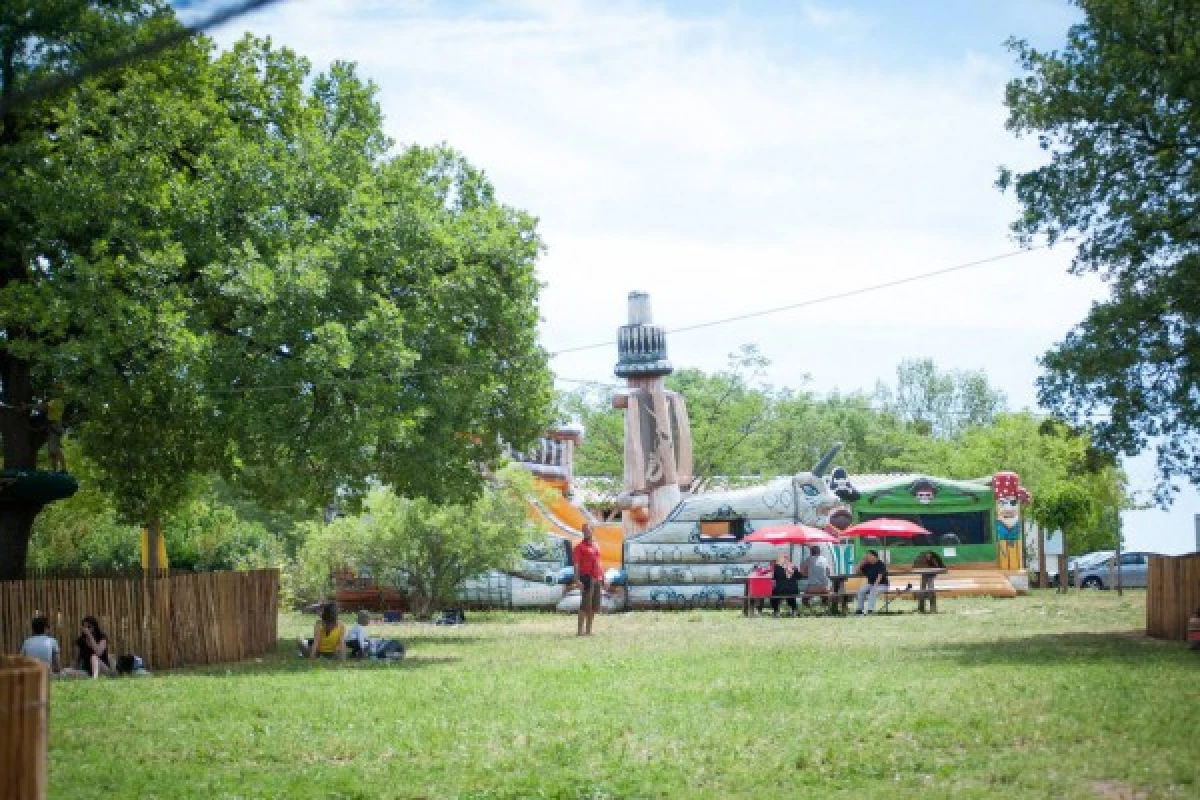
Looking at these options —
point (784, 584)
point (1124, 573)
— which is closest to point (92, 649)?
point (784, 584)

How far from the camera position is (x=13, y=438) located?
2419 centimetres

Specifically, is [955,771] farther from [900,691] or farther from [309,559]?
[309,559]

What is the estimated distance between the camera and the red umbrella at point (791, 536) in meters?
34.8

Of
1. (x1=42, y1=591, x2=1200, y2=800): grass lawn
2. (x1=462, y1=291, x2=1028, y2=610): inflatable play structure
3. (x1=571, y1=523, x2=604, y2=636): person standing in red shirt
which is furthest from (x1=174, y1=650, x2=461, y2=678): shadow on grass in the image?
(x1=462, y1=291, x2=1028, y2=610): inflatable play structure

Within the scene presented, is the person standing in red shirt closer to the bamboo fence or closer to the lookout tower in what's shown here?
the lookout tower

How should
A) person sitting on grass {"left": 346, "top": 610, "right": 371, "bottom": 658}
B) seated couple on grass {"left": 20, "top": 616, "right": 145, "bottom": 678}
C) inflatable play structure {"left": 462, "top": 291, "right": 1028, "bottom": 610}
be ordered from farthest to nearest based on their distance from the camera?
1. inflatable play structure {"left": 462, "top": 291, "right": 1028, "bottom": 610}
2. person sitting on grass {"left": 346, "top": 610, "right": 371, "bottom": 658}
3. seated couple on grass {"left": 20, "top": 616, "right": 145, "bottom": 678}

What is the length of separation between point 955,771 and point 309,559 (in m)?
29.7

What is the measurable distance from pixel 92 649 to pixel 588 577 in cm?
975

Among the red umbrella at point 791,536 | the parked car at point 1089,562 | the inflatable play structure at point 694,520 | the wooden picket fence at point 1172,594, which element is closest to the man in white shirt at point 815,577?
the red umbrella at point 791,536

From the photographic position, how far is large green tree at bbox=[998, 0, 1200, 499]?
21.0 m

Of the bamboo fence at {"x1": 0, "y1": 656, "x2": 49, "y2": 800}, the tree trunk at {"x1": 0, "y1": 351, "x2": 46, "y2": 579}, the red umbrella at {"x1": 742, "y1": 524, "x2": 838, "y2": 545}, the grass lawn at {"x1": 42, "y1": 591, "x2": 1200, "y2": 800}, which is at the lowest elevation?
the grass lawn at {"x1": 42, "y1": 591, "x2": 1200, "y2": 800}

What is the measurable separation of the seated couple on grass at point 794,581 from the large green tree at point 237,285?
9.77 metres

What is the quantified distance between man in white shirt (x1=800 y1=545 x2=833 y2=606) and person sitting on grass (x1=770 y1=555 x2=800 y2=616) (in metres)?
0.25

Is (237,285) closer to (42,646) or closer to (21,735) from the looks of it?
(42,646)
